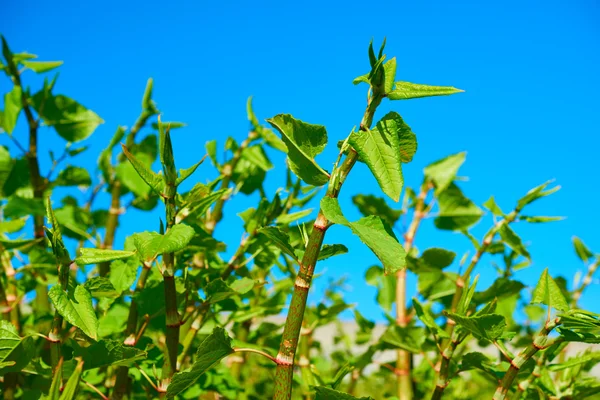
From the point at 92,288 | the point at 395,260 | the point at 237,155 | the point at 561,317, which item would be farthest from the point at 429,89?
the point at 237,155

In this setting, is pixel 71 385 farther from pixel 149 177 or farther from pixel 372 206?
pixel 372 206

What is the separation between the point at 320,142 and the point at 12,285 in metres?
0.85

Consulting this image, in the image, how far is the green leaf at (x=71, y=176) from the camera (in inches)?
51.3

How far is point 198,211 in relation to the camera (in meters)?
0.79

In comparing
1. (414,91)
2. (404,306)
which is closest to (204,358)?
(414,91)

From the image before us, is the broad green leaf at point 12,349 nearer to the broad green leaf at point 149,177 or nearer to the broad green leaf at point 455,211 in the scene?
the broad green leaf at point 149,177

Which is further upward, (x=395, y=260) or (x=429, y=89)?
(x=429, y=89)

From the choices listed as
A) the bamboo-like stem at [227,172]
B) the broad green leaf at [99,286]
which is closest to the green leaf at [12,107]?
the bamboo-like stem at [227,172]

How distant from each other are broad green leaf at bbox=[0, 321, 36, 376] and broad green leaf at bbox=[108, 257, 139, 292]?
14 centimetres

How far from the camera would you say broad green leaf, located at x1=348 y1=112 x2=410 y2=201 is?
1.80 feet

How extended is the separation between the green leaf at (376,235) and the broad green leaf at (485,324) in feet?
0.48

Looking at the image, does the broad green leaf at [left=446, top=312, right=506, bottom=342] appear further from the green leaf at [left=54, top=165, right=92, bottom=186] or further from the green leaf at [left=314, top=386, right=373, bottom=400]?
the green leaf at [left=54, top=165, right=92, bottom=186]

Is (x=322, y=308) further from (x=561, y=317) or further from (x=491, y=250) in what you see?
(x=561, y=317)

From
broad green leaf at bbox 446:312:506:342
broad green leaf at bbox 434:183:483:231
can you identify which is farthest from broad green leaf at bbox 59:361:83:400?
broad green leaf at bbox 434:183:483:231
